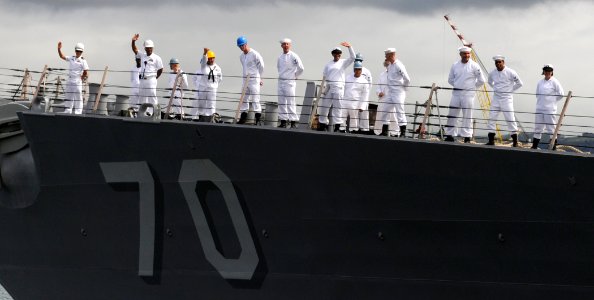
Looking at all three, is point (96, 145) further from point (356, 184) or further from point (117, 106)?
point (356, 184)

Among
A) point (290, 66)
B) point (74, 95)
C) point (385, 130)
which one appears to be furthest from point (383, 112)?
point (74, 95)

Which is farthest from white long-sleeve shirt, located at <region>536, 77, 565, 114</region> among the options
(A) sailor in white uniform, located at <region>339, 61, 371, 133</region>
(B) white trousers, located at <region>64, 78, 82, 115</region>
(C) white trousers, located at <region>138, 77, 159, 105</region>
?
(B) white trousers, located at <region>64, 78, 82, 115</region>

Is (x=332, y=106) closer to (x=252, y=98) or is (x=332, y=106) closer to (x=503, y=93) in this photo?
(x=252, y=98)

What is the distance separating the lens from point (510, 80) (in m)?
16.3

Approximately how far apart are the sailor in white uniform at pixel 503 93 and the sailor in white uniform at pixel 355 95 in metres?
2.08

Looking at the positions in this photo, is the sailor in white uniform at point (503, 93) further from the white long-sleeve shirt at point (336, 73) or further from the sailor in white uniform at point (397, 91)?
the white long-sleeve shirt at point (336, 73)

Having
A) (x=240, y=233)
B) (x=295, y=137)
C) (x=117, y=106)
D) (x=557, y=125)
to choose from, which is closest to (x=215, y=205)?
(x=240, y=233)

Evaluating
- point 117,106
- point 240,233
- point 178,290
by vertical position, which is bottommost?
point 178,290

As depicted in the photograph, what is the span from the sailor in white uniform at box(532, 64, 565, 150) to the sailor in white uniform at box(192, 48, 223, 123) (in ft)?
18.0

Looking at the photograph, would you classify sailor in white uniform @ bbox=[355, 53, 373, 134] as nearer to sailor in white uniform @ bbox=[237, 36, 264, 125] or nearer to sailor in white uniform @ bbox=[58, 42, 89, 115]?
sailor in white uniform @ bbox=[237, 36, 264, 125]

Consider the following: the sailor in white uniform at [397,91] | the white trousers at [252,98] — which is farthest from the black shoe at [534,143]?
the white trousers at [252,98]

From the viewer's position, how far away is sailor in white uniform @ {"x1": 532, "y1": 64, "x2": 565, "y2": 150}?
629 inches

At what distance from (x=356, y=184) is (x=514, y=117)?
7.76ft

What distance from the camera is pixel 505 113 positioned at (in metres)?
16.2
